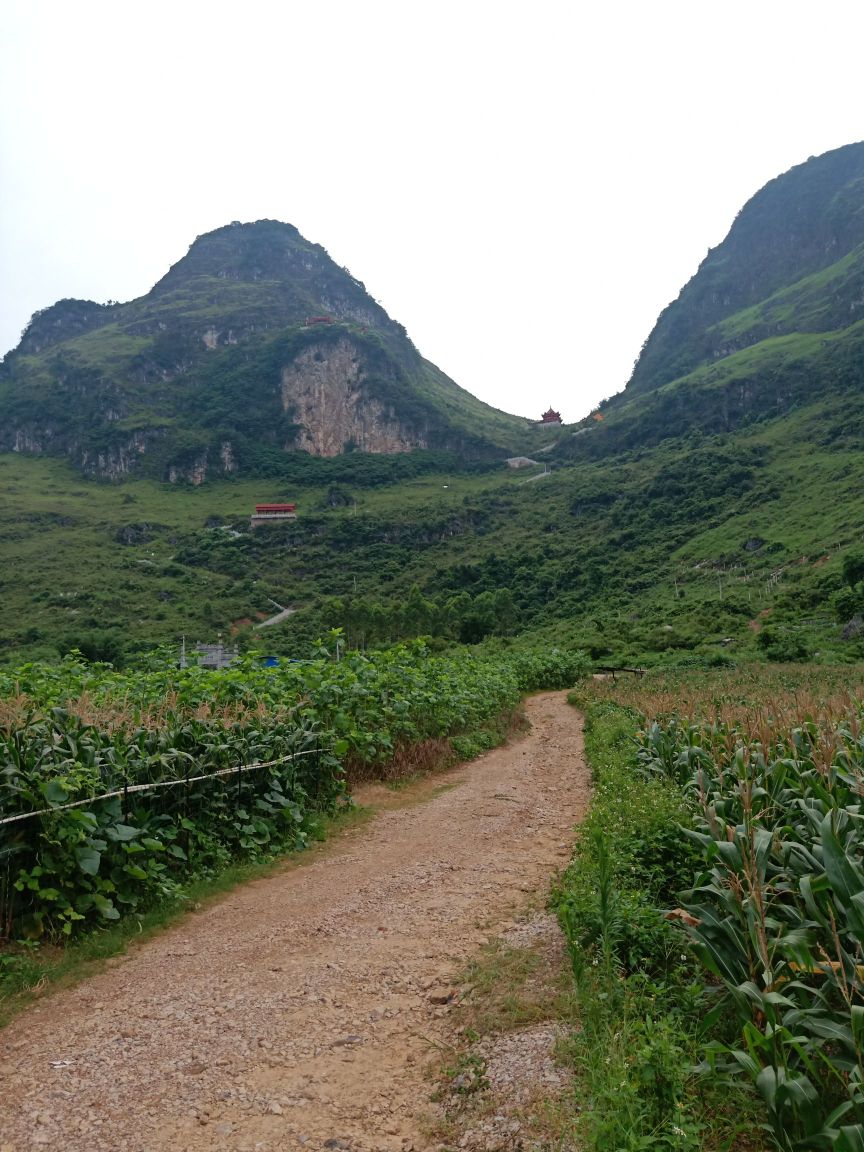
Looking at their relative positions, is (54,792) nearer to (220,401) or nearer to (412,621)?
(412,621)

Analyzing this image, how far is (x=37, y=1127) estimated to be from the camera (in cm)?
327

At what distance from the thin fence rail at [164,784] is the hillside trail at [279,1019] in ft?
3.77

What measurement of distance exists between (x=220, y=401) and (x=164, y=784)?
7016 inches

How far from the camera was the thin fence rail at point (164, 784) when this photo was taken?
499 cm

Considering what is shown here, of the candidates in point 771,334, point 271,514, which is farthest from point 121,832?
point 771,334

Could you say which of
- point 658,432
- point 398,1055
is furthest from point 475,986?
point 658,432

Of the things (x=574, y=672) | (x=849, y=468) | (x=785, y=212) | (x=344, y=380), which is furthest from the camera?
(x=785, y=212)

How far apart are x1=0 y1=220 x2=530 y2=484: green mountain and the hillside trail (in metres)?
151

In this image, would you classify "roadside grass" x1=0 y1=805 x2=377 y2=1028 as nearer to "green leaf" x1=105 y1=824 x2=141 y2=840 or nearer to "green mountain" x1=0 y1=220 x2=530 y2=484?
"green leaf" x1=105 y1=824 x2=141 y2=840

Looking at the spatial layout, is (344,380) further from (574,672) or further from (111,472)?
(574,672)

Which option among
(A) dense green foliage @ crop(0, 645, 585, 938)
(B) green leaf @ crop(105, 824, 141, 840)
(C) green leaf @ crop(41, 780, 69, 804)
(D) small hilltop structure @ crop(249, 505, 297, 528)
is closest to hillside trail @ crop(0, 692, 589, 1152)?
(A) dense green foliage @ crop(0, 645, 585, 938)

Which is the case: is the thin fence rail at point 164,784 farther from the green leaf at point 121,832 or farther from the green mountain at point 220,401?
the green mountain at point 220,401

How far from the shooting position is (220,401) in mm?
170000

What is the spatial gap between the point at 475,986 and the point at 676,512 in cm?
9533
